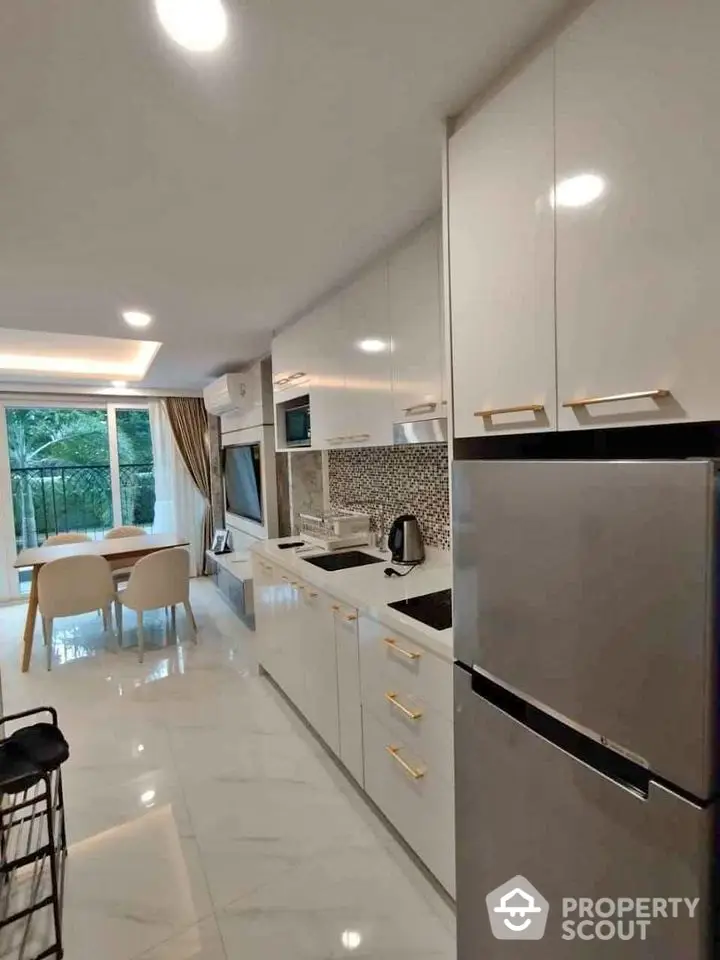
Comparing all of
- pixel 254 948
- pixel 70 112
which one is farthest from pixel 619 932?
pixel 70 112

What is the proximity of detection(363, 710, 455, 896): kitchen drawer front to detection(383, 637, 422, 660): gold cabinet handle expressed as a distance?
333 mm

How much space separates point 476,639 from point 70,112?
1.62 metres

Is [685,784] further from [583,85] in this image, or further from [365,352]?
[365,352]

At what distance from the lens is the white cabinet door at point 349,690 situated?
1886 mm

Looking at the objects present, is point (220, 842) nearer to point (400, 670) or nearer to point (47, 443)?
point (400, 670)

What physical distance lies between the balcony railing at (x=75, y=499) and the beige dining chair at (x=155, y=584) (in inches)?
81.3

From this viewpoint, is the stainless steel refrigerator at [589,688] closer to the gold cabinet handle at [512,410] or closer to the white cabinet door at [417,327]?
the gold cabinet handle at [512,410]

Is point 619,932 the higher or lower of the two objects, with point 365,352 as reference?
lower

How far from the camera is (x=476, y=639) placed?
1.15 m

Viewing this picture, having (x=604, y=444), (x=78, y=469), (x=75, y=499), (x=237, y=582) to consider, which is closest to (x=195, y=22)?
(x=604, y=444)

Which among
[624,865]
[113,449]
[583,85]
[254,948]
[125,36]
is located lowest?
[254,948]

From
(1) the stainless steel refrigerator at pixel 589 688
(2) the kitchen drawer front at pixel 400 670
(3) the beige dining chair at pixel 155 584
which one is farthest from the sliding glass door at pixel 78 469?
(1) the stainless steel refrigerator at pixel 589 688

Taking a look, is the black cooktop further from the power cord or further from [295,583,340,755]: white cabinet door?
[295,583,340,755]: white cabinet door

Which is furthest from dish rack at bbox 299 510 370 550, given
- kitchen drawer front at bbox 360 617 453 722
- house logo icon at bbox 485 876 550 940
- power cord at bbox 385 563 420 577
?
house logo icon at bbox 485 876 550 940
